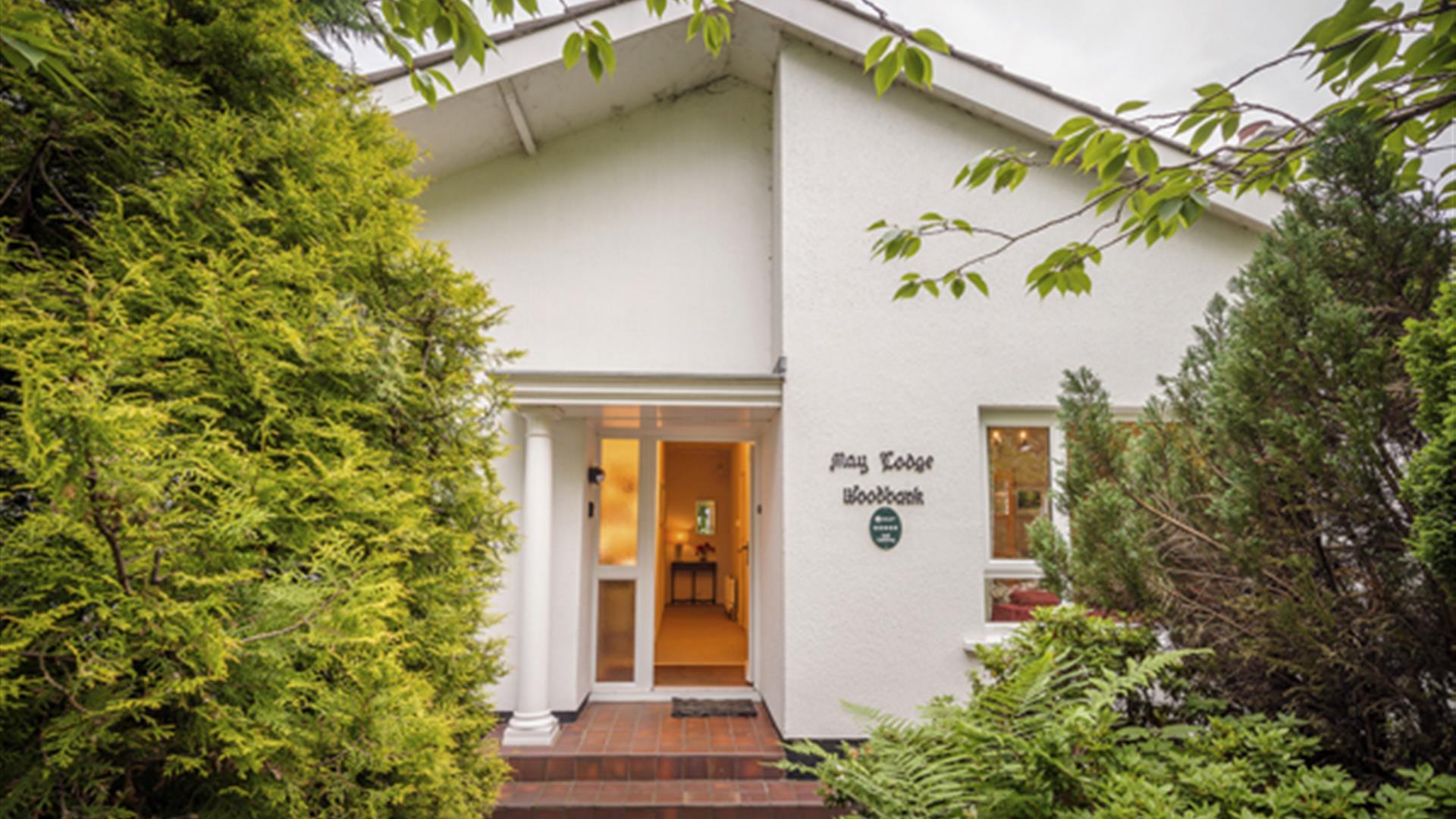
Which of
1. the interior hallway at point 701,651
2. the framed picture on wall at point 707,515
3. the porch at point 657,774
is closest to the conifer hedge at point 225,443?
the porch at point 657,774

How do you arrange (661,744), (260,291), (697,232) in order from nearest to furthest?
(260,291), (661,744), (697,232)

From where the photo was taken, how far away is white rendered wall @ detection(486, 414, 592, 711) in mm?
5348

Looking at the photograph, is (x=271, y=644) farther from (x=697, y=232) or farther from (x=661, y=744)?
(x=697, y=232)

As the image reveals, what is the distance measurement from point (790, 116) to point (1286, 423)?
13.8ft

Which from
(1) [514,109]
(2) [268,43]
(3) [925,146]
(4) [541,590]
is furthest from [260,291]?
(3) [925,146]

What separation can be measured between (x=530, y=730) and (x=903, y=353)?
4044mm

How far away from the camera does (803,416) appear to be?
16.3 feet

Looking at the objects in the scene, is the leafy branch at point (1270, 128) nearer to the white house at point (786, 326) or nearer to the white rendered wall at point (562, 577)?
the white house at point (786, 326)

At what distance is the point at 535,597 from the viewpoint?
5023 mm

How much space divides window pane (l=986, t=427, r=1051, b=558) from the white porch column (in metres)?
3.57

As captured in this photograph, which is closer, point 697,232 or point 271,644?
point 271,644

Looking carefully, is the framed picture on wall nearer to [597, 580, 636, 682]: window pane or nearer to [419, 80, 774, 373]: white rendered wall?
[597, 580, 636, 682]: window pane

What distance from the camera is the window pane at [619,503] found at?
20.5 feet

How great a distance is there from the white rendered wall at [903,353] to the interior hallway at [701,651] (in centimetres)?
167
